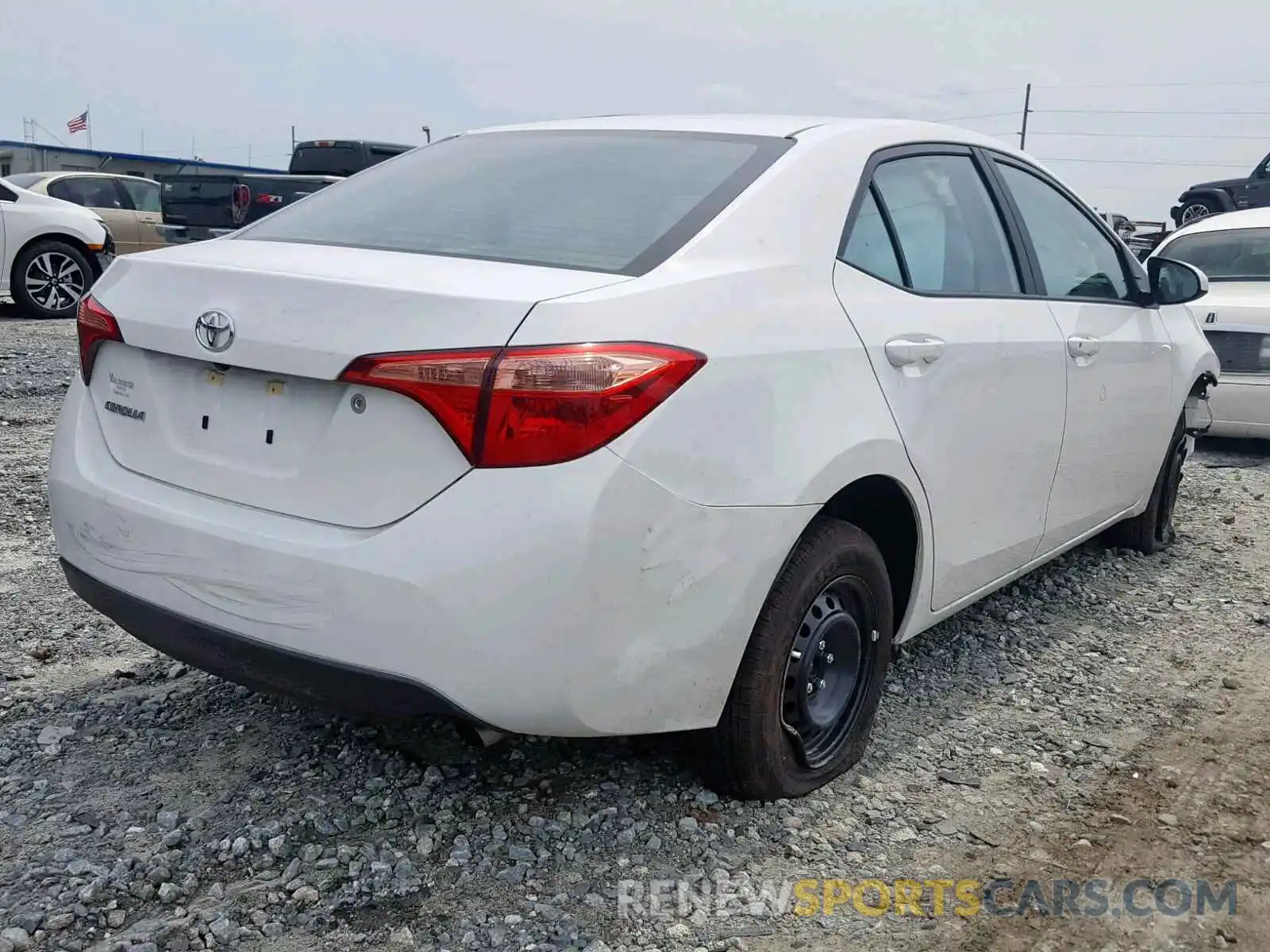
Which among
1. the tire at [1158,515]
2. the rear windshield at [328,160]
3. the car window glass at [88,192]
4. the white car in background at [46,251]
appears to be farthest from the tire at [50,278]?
the tire at [1158,515]

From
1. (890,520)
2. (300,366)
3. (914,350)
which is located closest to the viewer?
(300,366)

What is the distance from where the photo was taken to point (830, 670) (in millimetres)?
2965

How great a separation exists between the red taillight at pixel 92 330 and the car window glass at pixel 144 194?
44.2ft

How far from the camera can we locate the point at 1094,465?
4.08m

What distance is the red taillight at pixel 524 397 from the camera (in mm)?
2195

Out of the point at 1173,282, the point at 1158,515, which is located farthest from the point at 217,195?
the point at 1173,282

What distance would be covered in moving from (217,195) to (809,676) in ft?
43.9

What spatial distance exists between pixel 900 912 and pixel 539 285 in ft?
4.88

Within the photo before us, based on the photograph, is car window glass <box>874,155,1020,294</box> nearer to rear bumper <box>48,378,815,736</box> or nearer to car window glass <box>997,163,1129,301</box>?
car window glass <box>997,163,1129,301</box>

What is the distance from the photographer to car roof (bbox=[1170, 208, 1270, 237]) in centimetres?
841

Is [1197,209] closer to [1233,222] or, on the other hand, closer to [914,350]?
[1233,222]

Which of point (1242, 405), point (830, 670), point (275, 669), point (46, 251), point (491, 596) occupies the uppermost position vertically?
point (46, 251)

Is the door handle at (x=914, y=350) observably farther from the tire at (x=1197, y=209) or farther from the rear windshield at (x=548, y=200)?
the tire at (x=1197, y=209)

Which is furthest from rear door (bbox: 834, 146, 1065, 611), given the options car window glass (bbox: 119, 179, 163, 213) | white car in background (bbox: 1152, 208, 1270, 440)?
car window glass (bbox: 119, 179, 163, 213)
